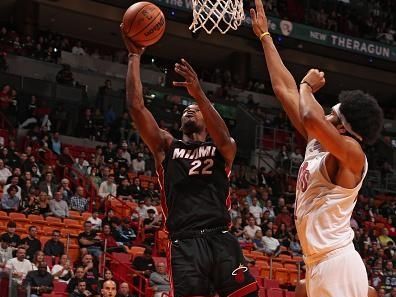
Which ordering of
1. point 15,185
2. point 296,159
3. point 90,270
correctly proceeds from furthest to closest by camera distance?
point 296,159, point 15,185, point 90,270

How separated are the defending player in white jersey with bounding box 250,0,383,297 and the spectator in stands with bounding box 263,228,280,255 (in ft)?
35.3

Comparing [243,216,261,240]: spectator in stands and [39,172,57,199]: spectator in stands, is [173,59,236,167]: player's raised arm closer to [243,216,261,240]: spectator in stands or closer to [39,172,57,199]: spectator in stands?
[39,172,57,199]: spectator in stands

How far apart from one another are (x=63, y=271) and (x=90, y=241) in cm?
111

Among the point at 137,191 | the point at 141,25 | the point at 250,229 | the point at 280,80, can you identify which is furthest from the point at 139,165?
the point at 280,80

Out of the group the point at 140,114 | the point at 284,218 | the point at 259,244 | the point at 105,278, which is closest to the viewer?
the point at 140,114

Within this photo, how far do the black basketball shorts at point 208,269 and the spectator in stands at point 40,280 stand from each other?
19.4 feet

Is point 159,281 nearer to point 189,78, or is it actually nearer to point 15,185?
point 15,185

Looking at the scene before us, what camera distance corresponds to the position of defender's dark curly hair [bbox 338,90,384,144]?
12.1 ft

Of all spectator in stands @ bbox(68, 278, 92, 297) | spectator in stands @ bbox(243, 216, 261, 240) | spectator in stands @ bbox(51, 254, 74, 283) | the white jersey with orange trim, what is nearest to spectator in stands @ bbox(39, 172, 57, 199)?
spectator in stands @ bbox(51, 254, 74, 283)

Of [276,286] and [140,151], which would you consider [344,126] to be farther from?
[140,151]

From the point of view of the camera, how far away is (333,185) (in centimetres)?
383

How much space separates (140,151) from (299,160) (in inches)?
213

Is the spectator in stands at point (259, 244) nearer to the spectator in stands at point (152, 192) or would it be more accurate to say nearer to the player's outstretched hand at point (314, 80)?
the spectator in stands at point (152, 192)

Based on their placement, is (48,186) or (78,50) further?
(78,50)
